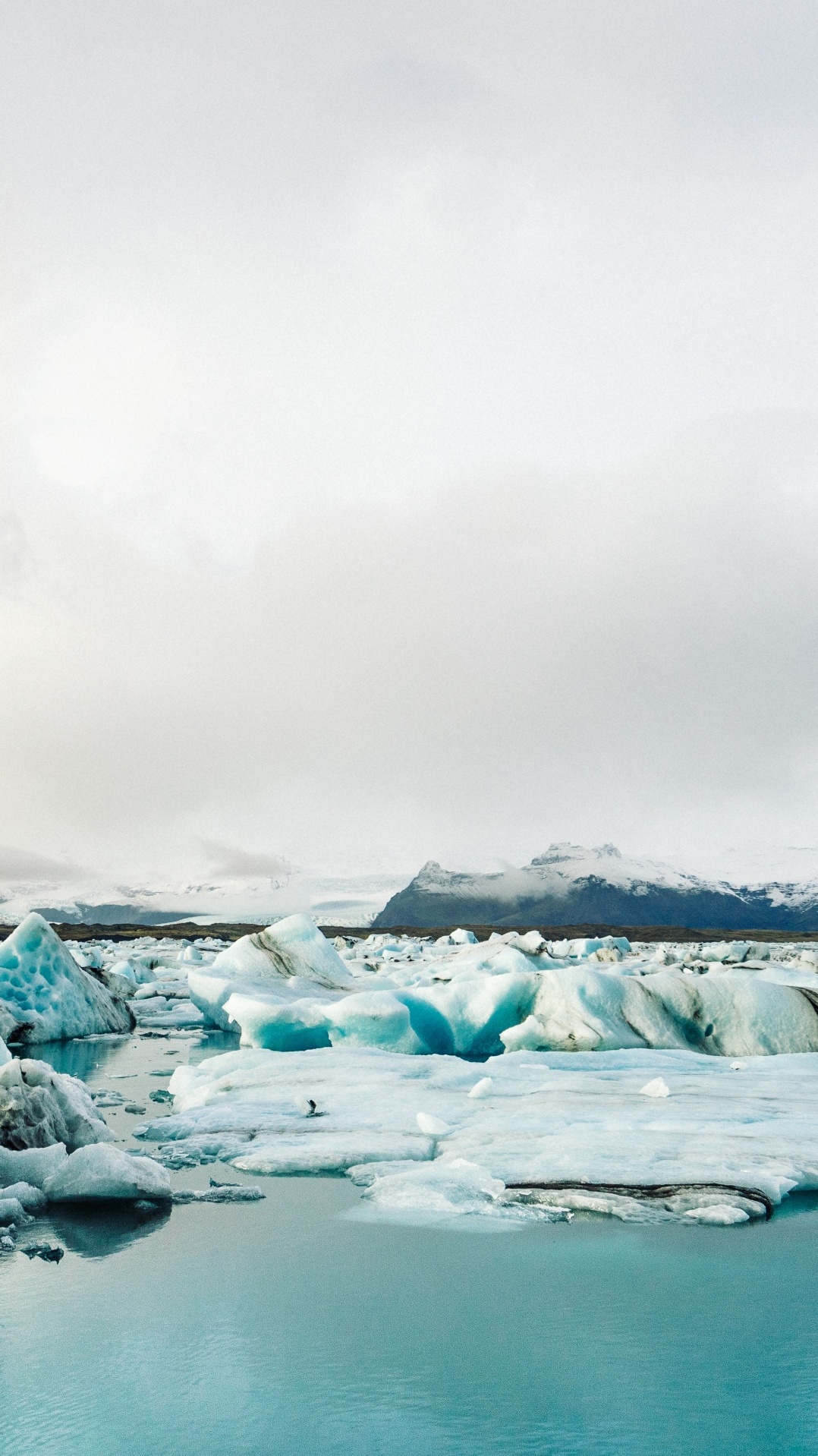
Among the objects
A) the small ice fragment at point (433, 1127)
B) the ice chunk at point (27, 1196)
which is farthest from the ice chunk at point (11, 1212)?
the small ice fragment at point (433, 1127)

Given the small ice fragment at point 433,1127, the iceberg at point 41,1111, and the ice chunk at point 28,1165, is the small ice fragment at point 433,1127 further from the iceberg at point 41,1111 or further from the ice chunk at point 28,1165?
the ice chunk at point 28,1165

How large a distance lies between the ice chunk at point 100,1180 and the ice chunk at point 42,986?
25.4 ft

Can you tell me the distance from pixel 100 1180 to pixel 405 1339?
2038 millimetres

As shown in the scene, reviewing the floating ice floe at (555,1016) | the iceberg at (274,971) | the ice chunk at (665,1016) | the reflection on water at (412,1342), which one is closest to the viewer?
the reflection on water at (412,1342)

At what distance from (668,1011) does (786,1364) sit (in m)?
7.38

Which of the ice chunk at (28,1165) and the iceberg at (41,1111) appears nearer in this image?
the ice chunk at (28,1165)

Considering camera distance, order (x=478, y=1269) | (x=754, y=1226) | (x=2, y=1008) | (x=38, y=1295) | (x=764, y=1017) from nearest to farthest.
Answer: (x=38, y=1295)
(x=478, y=1269)
(x=754, y=1226)
(x=764, y=1017)
(x=2, y=1008)

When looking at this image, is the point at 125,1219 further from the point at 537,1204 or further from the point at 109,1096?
the point at 109,1096

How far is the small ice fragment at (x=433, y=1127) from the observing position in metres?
5.70

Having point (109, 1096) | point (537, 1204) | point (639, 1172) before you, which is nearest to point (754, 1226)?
point (639, 1172)

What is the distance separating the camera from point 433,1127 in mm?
5742

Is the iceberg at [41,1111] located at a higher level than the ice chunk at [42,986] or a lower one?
higher

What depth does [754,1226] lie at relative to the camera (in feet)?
14.2

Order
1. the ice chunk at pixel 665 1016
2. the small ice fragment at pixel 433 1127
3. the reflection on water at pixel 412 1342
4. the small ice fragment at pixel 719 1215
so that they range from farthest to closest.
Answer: the ice chunk at pixel 665 1016 → the small ice fragment at pixel 433 1127 → the small ice fragment at pixel 719 1215 → the reflection on water at pixel 412 1342
